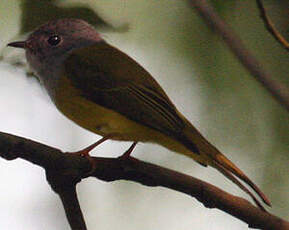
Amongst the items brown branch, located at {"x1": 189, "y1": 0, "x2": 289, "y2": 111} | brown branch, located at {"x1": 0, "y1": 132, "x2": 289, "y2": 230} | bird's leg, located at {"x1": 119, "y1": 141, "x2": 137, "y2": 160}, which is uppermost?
brown branch, located at {"x1": 189, "y1": 0, "x2": 289, "y2": 111}

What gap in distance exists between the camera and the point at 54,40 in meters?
3.02

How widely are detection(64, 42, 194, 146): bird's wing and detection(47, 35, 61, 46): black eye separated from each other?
0.12m

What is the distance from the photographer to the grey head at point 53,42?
286cm

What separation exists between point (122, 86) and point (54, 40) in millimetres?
505

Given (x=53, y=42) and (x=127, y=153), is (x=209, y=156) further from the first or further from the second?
(x=53, y=42)

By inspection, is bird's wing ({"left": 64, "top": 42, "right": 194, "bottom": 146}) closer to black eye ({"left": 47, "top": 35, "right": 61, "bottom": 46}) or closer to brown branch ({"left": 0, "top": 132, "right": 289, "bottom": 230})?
black eye ({"left": 47, "top": 35, "right": 61, "bottom": 46})

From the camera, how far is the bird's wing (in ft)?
8.08

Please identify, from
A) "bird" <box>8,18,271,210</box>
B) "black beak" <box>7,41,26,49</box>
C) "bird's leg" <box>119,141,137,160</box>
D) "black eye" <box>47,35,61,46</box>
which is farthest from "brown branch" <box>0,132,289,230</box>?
"black eye" <box>47,35,61,46</box>

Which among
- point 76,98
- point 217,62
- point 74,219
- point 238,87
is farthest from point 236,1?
point 74,219

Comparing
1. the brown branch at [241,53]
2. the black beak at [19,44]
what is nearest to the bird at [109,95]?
the black beak at [19,44]

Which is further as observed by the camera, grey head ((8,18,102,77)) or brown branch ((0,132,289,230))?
grey head ((8,18,102,77))

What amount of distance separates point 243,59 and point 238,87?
4.46 feet

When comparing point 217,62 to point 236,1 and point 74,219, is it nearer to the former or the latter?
point 236,1

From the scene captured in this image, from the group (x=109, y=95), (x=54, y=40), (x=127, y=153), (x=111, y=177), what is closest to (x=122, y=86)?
(x=109, y=95)
